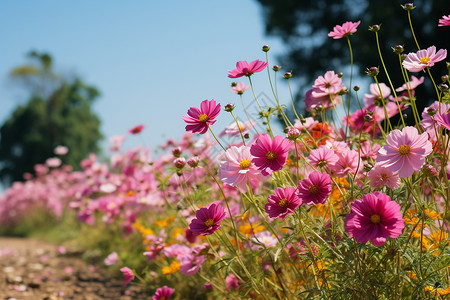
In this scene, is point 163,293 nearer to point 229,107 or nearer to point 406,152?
point 229,107

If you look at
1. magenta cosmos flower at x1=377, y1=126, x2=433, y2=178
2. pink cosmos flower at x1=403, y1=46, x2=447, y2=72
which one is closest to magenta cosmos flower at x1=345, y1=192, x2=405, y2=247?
magenta cosmos flower at x1=377, y1=126, x2=433, y2=178

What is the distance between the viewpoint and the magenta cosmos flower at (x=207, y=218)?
152cm

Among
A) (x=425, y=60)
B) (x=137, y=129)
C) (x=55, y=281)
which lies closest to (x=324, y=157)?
(x=425, y=60)

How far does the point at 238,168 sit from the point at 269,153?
143 millimetres

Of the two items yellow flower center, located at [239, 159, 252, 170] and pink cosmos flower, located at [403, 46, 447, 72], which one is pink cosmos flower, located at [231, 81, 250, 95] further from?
pink cosmos flower, located at [403, 46, 447, 72]

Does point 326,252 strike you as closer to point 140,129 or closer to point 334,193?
point 334,193

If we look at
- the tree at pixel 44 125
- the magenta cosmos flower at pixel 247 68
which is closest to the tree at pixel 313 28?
the magenta cosmos flower at pixel 247 68

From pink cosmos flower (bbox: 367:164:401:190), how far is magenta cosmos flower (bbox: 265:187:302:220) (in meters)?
0.26

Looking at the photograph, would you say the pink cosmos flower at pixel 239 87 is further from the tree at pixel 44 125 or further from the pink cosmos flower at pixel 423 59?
the tree at pixel 44 125

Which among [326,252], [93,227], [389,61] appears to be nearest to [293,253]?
[326,252]

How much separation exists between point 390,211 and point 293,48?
390 inches

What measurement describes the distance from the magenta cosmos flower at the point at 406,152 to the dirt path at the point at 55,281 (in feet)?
7.45

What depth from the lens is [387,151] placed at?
1.33 meters

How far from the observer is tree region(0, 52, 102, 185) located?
20203 mm
